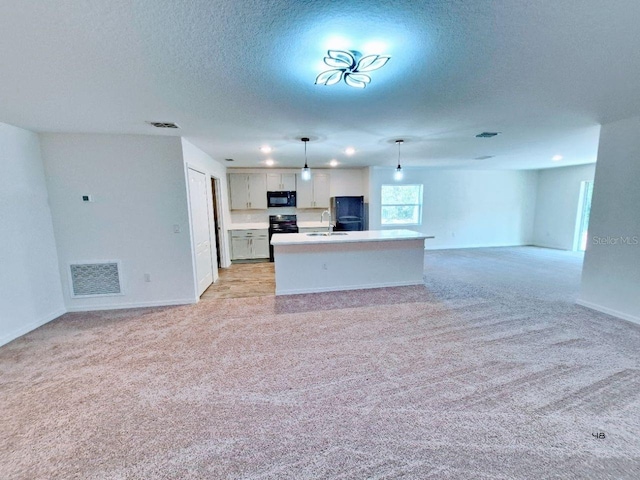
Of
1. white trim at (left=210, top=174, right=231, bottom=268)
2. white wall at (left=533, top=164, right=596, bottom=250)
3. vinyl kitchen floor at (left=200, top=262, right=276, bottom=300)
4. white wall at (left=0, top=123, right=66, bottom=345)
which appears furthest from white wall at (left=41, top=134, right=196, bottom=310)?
white wall at (left=533, top=164, right=596, bottom=250)

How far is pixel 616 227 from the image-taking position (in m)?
3.17

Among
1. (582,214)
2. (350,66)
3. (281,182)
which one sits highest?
(350,66)

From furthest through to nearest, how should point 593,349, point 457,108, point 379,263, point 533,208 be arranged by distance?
point 533,208, point 379,263, point 457,108, point 593,349

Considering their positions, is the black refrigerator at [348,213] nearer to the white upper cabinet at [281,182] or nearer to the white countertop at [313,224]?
the white countertop at [313,224]

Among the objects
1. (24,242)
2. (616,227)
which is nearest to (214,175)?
(24,242)

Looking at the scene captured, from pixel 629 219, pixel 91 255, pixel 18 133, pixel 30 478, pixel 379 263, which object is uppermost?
pixel 18 133

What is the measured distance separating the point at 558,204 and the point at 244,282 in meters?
Answer: 8.58

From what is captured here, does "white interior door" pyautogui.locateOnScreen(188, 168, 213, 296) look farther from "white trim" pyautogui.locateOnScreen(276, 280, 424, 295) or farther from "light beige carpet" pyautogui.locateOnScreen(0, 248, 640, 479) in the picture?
"white trim" pyautogui.locateOnScreen(276, 280, 424, 295)

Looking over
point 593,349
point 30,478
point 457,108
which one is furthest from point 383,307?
point 30,478

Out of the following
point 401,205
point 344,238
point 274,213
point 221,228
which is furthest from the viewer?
point 401,205

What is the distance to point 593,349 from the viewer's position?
2471 mm

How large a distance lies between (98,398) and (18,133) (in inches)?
125

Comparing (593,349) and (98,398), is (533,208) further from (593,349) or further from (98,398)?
(98,398)

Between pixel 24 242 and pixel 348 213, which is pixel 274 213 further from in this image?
pixel 24 242
